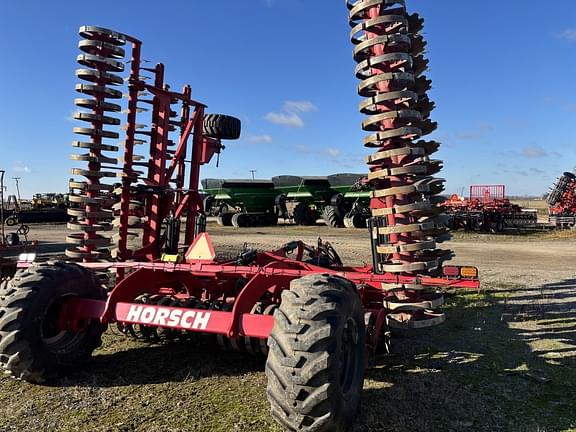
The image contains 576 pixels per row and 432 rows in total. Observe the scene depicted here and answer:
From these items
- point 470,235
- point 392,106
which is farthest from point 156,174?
point 470,235

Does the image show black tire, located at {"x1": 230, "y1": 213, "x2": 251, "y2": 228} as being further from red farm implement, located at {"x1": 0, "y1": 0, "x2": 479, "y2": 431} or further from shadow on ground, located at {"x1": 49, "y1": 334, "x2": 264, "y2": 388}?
shadow on ground, located at {"x1": 49, "y1": 334, "x2": 264, "y2": 388}

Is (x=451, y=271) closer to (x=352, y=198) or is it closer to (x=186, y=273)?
(x=186, y=273)

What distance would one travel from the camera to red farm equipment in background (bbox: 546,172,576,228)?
90.8ft

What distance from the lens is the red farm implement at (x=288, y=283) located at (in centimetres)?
321

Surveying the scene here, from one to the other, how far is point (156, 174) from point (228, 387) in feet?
12.7

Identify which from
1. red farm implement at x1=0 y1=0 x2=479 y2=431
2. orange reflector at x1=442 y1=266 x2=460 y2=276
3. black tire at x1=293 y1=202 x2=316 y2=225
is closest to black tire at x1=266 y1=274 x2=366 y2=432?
red farm implement at x1=0 y1=0 x2=479 y2=431

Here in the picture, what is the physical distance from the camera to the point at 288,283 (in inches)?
186

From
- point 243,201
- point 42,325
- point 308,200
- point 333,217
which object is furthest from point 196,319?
point 243,201

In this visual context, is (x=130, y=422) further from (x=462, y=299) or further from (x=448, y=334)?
(x=462, y=299)

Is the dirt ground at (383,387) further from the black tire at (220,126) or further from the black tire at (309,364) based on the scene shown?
the black tire at (220,126)

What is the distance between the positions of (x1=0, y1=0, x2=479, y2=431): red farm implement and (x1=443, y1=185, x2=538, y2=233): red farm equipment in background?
63.5ft

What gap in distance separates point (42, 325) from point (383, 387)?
3036 mm

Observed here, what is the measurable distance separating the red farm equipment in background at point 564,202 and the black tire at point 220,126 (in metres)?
25.5

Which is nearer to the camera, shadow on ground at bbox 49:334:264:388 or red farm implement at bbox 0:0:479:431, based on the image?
red farm implement at bbox 0:0:479:431
